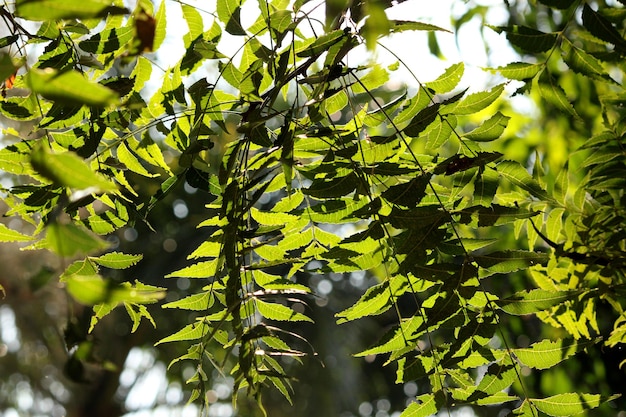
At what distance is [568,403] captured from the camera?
2.03ft

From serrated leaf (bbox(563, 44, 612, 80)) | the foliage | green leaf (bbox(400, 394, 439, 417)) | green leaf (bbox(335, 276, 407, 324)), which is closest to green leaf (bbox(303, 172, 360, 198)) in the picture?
the foliage

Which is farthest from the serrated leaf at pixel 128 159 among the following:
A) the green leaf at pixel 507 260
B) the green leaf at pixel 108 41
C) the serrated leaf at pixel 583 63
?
the serrated leaf at pixel 583 63

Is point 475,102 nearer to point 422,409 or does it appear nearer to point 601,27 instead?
point 601,27

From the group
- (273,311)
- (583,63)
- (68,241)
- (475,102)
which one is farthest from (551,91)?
(68,241)

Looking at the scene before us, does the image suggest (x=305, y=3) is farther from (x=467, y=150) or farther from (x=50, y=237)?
(x=50, y=237)

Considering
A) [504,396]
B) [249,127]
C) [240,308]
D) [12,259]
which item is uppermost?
[12,259]

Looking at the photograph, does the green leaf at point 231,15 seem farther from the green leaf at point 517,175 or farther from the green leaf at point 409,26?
the green leaf at point 517,175

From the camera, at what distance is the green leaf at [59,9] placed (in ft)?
0.91

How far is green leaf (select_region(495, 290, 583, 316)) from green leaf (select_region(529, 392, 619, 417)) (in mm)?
82

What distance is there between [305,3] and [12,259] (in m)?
4.41

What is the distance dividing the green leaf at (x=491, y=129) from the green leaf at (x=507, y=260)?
0.39 ft

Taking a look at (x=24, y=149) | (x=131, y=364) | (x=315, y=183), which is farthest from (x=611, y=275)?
(x=131, y=364)

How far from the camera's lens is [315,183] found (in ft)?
2.02

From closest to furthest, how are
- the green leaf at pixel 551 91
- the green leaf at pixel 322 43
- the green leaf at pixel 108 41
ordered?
the green leaf at pixel 322 43 → the green leaf at pixel 108 41 → the green leaf at pixel 551 91
